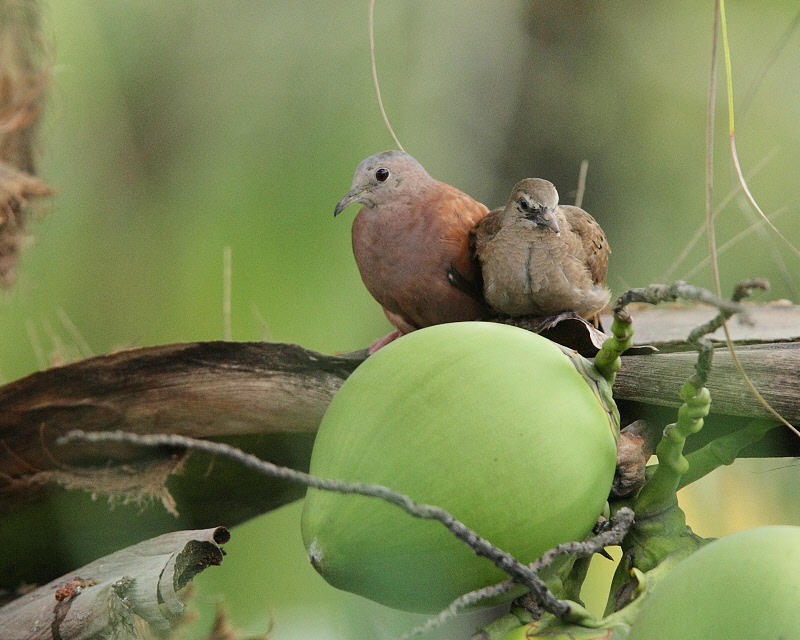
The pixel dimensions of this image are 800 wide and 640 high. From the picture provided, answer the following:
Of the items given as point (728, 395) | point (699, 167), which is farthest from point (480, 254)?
point (699, 167)

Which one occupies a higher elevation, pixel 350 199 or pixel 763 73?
pixel 763 73

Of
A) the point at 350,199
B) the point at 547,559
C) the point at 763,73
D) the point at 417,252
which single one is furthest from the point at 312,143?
the point at 547,559

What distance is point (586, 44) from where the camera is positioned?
4.02ft

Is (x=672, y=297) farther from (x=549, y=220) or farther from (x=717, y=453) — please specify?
(x=549, y=220)

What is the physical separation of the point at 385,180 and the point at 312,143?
45 cm

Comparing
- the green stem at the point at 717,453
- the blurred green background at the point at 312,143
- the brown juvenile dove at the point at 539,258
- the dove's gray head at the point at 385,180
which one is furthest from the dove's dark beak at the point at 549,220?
the blurred green background at the point at 312,143

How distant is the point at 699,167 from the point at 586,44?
260mm

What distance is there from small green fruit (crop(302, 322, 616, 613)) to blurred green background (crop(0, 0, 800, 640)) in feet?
1.71

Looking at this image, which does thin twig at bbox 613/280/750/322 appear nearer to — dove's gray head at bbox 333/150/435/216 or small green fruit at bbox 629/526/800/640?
small green fruit at bbox 629/526/800/640

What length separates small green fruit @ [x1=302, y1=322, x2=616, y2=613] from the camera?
0.24 metres

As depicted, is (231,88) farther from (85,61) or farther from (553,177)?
(553,177)

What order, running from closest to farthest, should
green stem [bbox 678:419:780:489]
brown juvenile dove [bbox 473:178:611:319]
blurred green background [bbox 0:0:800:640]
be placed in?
1. green stem [bbox 678:419:780:489]
2. brown juvenile dove [bbox 473:178:611:319]
3. blurred green background [bbox 0:0:800:640]

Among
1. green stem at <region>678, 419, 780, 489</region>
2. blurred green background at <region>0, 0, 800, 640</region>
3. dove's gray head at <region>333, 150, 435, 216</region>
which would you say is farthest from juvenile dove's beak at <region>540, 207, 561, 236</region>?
blurred green background at <region>0, 0, 800, 640</region>

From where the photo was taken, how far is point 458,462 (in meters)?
0.24
